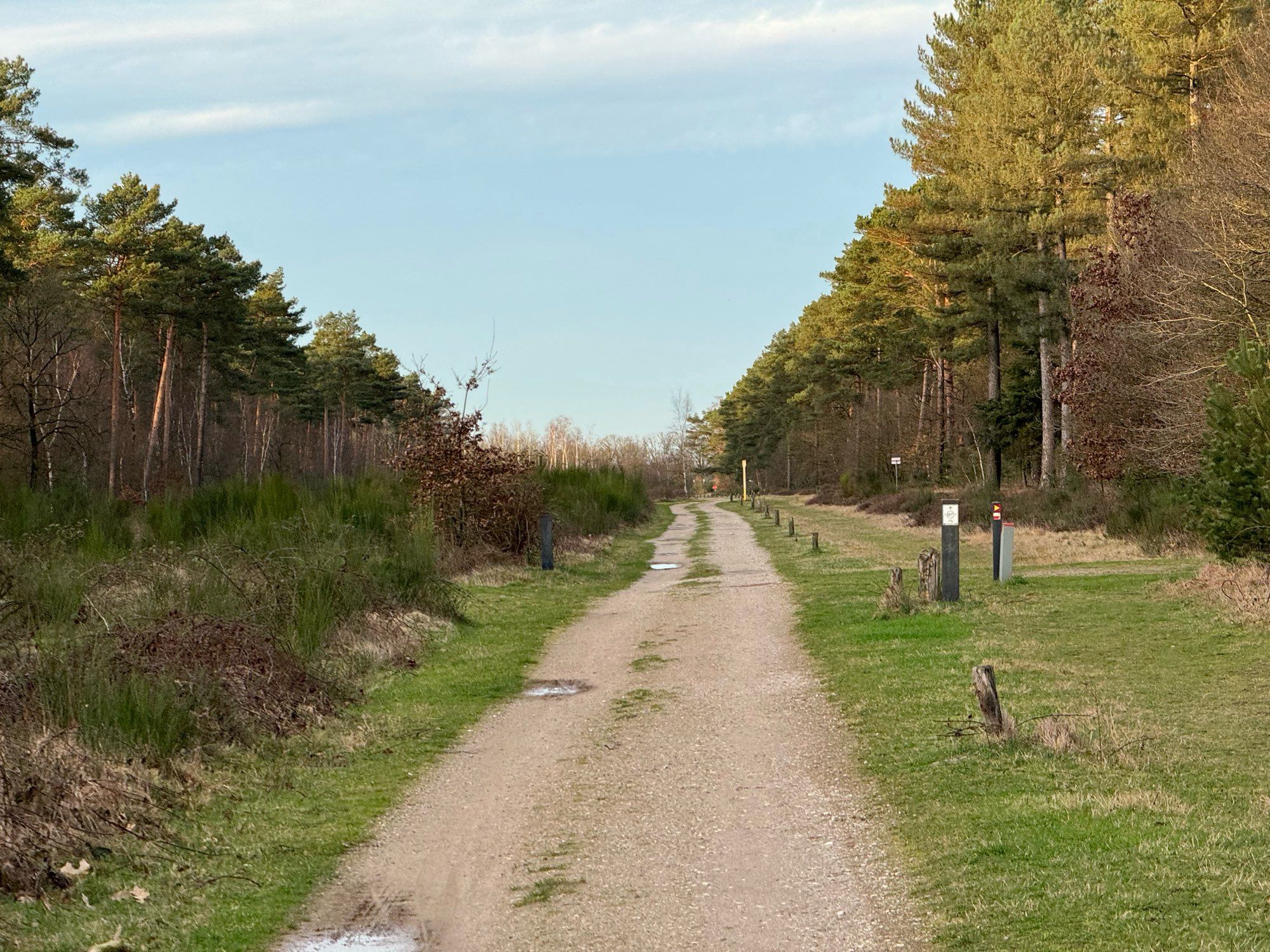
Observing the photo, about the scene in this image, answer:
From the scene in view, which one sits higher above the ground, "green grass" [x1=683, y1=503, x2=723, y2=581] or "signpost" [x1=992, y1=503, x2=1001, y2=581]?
"signpost" [x1=992, y1=503, x2=1001, y2=581]

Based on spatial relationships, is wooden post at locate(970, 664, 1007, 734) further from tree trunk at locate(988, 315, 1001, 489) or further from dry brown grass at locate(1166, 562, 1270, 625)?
tree trunk at locate(988, 315, 1001, 489)

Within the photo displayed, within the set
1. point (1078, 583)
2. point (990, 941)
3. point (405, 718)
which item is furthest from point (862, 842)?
point (1078, 583)

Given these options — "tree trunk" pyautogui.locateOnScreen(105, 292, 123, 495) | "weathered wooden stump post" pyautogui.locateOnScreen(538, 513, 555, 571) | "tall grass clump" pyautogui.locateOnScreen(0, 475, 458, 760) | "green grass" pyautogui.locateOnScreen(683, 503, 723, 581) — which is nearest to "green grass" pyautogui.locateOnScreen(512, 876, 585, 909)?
"tall grass clump" pyautogui.locateOnScreen(0, 475, 458, 760)

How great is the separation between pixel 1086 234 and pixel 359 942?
35.5 metres

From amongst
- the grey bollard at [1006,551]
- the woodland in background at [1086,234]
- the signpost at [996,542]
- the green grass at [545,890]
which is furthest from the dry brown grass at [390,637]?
the woodland in background at [1086,234]

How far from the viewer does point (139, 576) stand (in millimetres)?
13094

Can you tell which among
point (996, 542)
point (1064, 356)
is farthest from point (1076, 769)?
point (1064, 356)

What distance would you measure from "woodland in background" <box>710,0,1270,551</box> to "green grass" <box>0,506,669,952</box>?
10.3 m

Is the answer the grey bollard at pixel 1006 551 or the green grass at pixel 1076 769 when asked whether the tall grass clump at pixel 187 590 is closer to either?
the green grass at pixel 1076 769

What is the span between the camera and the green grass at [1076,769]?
5457mm

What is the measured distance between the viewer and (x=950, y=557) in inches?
661

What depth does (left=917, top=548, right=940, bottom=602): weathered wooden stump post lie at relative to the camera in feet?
56.1

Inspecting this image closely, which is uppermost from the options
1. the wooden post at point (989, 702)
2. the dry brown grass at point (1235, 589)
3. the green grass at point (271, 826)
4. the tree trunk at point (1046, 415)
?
the tree trunk at point (1046, 415)

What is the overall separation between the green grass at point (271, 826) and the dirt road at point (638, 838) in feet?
A: 0.79
